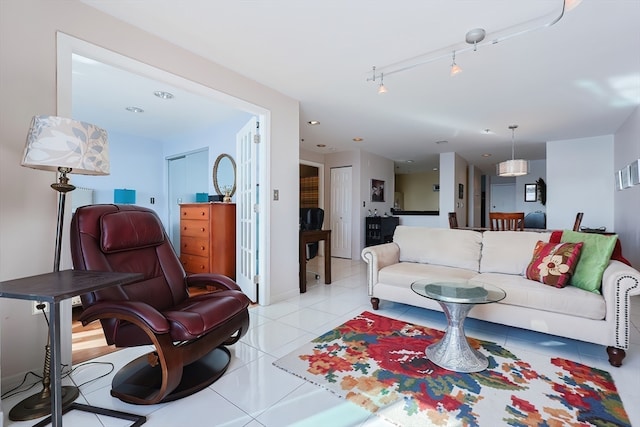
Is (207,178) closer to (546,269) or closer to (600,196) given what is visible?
(546,269)

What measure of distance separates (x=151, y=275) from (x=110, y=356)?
2.29 feet

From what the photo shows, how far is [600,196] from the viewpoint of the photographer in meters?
4.96

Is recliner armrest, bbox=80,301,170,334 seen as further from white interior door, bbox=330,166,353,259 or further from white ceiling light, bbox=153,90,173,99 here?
white interior door, bbox=330,166,353,259

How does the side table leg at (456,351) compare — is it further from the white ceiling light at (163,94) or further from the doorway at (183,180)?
the doorway at (183,180)

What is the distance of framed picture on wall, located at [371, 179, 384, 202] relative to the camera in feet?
22.2

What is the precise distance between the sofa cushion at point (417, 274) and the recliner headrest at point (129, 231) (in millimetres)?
2118

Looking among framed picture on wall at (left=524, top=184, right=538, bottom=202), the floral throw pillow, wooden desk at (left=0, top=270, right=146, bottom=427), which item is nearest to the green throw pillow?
the floral throw pillow

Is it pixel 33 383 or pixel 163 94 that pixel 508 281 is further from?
pixel 163 94

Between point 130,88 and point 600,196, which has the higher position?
point 130,88

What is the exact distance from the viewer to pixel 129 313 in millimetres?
1480

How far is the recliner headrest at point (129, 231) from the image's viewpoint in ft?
6.07

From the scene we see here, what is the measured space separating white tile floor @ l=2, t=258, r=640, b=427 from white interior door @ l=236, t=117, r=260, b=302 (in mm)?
446

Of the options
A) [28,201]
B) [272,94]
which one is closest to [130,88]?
[272,94]

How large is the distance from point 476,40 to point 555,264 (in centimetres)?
190
